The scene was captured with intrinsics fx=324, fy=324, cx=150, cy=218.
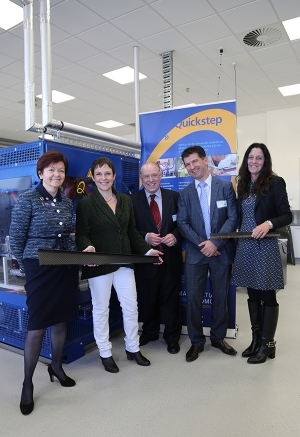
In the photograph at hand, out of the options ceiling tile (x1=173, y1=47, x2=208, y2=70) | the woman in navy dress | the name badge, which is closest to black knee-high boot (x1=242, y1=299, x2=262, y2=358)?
the woman in navy dress

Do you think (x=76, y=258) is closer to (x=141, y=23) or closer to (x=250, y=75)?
(x=141, y=23)

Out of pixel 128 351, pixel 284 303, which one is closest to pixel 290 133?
pixel 284 303

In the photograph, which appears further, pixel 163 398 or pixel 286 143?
pixel 286 143

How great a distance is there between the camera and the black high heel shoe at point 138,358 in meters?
2.53

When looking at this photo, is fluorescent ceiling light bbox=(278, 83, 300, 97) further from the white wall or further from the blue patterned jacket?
the blue patterned jacket

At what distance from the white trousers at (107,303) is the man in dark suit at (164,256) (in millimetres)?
333

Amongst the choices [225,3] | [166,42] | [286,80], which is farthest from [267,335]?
[286,80]

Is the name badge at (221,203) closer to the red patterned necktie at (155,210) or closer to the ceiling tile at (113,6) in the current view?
the red patterned necktie at (155,210)

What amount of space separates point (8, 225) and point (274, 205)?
2.22 m

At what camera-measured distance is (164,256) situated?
2762mm

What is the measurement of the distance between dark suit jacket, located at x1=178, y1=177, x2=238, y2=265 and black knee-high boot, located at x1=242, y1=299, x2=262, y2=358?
381mm

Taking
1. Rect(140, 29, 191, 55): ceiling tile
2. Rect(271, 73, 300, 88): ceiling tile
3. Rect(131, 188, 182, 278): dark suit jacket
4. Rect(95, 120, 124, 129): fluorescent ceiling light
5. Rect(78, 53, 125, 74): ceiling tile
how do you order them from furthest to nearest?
Rect(95, 120, 124, 129): fluorescent ceiling light → Rect(271, 73, 300, 88): ceiling tile → Rect(78, 53, 125, 74): ceiling tile → Rect(140, 29, 191, 55): ceiling tile → Rect(131, 188, 182, 278): dark suit jacket

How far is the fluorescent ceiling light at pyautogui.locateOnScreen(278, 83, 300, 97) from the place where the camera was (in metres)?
6.20

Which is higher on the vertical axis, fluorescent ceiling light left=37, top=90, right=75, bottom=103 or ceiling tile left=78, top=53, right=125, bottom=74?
fluorescent ceiling light left=37, top=90, right=75, bottom=103
